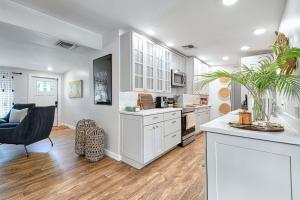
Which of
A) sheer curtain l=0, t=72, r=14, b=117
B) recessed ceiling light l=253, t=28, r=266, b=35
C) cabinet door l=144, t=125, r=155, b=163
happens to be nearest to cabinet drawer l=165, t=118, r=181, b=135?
cabinet door l=144, t=125, r=155, b=163

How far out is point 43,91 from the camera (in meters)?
5.87

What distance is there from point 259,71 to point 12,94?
22.4 feet

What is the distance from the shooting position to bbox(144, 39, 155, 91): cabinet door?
303 centimetres

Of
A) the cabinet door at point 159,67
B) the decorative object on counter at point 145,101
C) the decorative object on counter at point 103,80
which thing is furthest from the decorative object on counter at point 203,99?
the decorative object on counter at point 103,80

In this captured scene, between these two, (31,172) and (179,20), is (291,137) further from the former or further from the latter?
(31,172)

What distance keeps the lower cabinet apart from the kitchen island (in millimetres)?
1383

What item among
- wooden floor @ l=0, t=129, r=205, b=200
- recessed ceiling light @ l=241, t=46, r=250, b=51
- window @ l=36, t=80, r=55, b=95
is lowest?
wooden floor @ l=0, t=129, r=205, b=200

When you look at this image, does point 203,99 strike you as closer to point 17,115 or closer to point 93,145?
point 93,145

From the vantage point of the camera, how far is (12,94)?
523 cm

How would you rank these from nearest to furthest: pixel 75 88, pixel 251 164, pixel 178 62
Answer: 1. pixel 251 164
2. pixel 178 62
3. pixel 75 88

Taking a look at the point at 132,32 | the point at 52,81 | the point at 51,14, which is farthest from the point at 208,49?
the point at 52,81

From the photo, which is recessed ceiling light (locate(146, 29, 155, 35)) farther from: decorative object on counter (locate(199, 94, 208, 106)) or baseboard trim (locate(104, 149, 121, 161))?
decorative object on counter (locate(199, 94, 208, 106))

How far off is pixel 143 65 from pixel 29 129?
2594 mm

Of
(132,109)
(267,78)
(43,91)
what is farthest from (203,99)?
(43,91)
